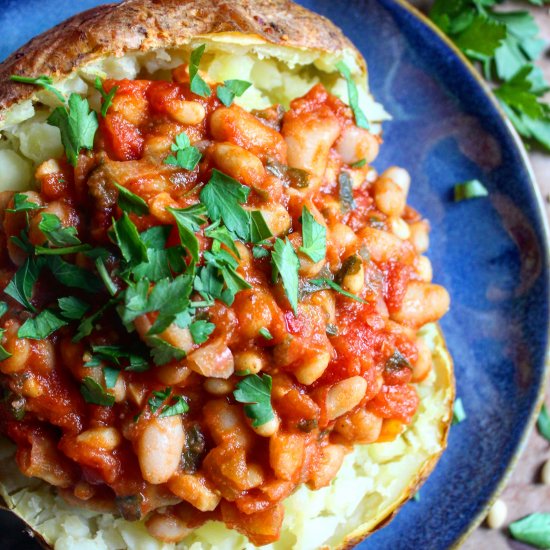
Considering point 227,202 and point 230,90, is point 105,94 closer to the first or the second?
point 230,90

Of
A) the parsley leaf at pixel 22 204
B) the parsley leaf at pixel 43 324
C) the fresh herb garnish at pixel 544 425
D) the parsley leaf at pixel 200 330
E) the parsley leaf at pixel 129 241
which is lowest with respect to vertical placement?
the fresh herb garnish at pixel 544 425

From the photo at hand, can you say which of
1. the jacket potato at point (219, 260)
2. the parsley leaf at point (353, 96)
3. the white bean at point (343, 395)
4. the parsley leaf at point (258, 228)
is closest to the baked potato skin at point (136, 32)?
the jacket potato at point (219, 260)

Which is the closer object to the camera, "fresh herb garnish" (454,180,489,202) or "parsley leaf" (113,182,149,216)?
"parsley leaf" (113,182,149,216)

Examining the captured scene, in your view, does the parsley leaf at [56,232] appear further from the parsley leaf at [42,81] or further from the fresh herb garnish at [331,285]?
the fresh herb garnish at [331,285]

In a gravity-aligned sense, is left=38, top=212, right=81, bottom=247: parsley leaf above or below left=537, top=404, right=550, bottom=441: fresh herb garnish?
above

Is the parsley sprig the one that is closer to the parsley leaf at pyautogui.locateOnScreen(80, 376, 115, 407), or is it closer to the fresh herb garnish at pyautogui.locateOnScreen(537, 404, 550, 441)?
the fresh herb garnish at pyautogui.locateOnScreen(537, 404, 550, 441)

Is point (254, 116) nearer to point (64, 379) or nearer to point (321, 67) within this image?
point (321, 67)

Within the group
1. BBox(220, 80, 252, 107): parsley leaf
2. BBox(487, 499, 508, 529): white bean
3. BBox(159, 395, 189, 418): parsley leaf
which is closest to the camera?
BBox(159, 395, 189, 418): parsley leaf

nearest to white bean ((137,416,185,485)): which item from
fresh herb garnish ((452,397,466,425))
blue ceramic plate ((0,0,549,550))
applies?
blue ceramic plate ((0,0,549,550))
